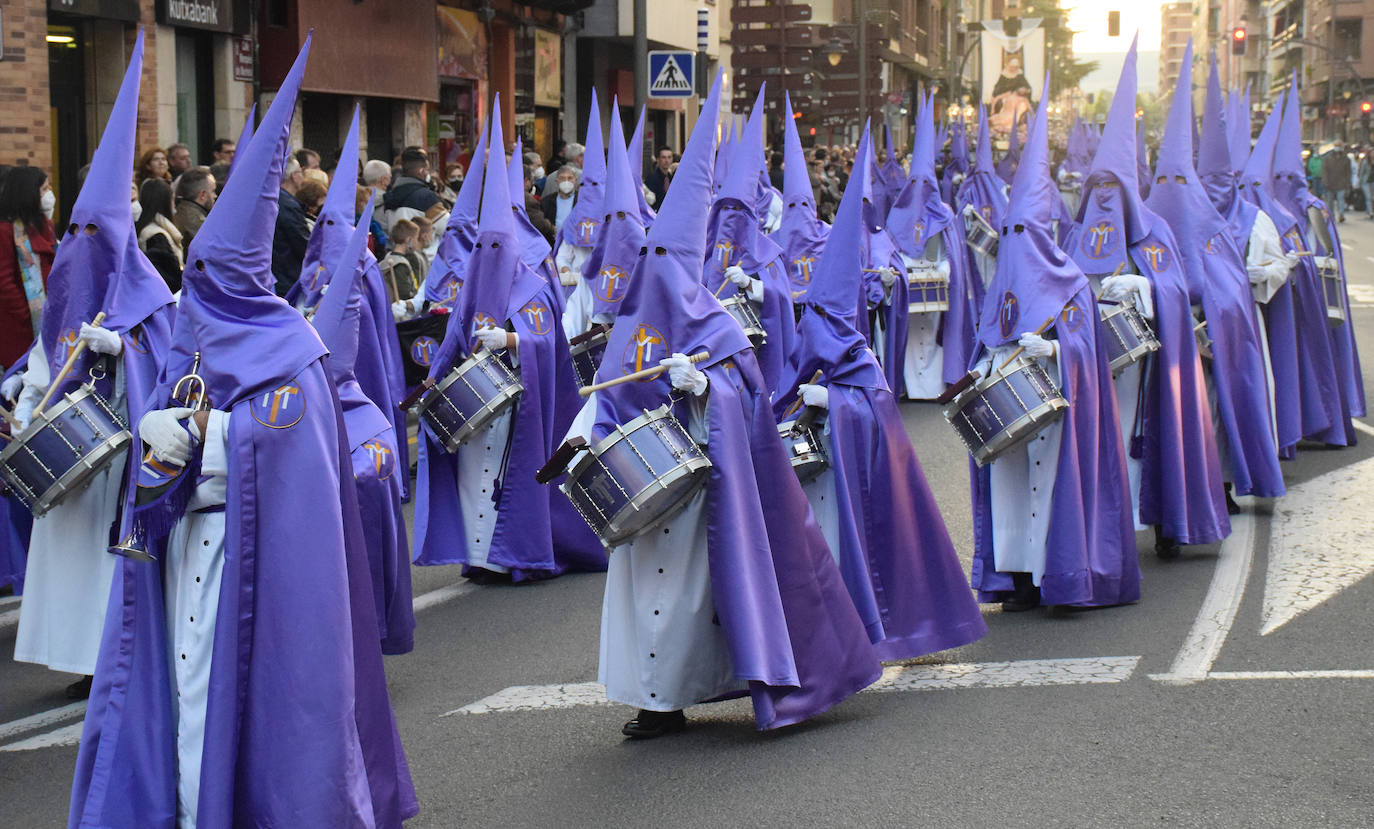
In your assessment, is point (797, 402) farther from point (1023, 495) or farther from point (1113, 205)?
point (1113, 205)

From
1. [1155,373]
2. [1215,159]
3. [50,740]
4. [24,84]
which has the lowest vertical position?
[50,740]

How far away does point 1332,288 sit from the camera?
40.3 ft

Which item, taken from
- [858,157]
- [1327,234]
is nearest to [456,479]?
[858,157]

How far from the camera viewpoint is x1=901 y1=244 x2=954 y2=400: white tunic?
15430 millimetres

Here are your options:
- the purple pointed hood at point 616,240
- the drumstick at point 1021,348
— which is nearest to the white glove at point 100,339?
the purple pointed hood at point 616,240

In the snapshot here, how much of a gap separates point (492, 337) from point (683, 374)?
9.55 ft

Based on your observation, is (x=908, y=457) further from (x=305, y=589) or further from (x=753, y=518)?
(x=305, y=589)

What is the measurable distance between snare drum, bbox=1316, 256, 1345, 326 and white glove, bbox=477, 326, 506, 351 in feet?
20.0

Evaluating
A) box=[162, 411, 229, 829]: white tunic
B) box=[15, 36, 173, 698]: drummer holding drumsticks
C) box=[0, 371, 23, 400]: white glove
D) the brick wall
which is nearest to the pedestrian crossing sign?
the brick wall

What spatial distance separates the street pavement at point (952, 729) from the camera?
530 centimetres

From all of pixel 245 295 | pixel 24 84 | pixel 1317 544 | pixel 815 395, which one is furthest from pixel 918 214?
pixel 245 295

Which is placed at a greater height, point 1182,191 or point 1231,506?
point 1182,191

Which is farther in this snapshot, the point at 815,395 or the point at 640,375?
the point at 815,395

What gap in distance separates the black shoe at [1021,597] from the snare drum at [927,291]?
7.29m
